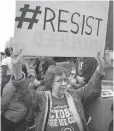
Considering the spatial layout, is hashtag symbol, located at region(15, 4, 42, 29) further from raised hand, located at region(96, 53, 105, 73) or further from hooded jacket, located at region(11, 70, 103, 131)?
raised hand, located at region(96, 53, 105, 73)

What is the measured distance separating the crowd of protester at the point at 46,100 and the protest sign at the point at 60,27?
12 cm

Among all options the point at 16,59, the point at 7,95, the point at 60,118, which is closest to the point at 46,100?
the point at 60,118

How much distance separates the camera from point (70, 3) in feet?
7.59

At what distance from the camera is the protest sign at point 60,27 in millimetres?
2077

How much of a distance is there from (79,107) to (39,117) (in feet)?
1.04

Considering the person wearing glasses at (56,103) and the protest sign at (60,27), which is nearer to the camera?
the protest sign at (60,27)

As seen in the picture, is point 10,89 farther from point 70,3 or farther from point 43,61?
Answer: point 70,3

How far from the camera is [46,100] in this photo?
89.4 inches

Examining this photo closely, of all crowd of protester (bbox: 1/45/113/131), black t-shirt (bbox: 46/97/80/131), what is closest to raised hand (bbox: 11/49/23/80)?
crowd of protester (bbox: 1/45/113/131)

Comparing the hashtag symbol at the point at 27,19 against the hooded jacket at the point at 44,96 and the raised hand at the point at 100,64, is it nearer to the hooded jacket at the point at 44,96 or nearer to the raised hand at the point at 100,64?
the hooded jacket at the point at 44,96

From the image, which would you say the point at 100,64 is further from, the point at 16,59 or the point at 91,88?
the point at 16,59

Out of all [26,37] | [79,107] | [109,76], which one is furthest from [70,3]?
[109,76]

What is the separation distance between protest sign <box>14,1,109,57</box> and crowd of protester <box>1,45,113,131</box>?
0.12m

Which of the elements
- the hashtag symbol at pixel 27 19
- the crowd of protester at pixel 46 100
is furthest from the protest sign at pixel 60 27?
the crowd of protester at pixel 46 100
